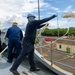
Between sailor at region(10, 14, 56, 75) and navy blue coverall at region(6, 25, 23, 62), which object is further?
navy blue coverall at region(6, 25, 23, 62)

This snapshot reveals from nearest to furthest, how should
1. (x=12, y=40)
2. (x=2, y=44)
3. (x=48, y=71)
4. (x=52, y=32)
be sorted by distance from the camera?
(x=48, y=71) → (x=12, y=40) → (x=2, y=44) → (x=52, y=32)

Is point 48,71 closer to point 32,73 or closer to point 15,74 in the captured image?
point 32,73

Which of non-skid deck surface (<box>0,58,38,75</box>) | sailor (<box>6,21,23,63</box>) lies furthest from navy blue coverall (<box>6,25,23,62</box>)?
non-skid deck surface (<box>0,58,38,75</box>)

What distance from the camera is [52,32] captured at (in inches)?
2238

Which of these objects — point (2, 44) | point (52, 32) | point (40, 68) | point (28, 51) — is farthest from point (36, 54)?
point (52, 32)

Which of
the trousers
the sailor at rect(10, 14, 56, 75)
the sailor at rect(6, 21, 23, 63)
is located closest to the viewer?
the sailor at rect(10, 14, 56, 75)

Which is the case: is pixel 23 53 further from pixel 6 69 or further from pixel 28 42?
pixel 6 69

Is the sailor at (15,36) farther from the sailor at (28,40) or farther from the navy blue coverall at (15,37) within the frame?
the sailor at (28,40)

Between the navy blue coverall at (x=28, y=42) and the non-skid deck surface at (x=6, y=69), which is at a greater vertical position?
the navy blue coverall at (x=28, y=42)

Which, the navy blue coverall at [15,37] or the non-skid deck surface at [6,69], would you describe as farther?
the navy blue coverall at [15,37]

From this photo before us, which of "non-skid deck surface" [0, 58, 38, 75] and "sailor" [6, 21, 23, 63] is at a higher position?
"sailor" [6, 21, 23, 63]

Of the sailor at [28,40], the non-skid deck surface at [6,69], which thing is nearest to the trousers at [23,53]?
the sailor at [28,40]

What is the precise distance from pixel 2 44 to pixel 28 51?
2981 millimetres

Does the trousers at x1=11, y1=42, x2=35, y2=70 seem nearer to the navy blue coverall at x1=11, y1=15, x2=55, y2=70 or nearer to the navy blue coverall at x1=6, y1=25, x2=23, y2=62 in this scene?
the navy blue coverall at x1=11, y1=15, x2=55, y2=70
